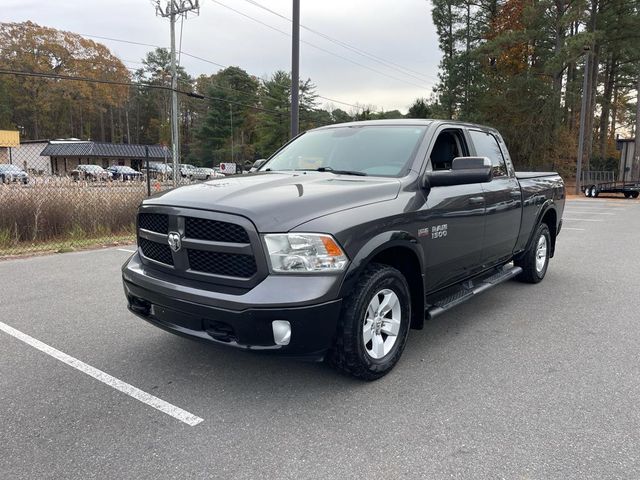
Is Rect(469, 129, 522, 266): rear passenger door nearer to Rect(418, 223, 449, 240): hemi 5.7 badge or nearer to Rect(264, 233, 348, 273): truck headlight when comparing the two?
Rect(418, 223, 449, 240): hemi 5.7 badge

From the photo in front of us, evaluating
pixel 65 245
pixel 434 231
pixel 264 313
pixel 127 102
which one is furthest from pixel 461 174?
pixel 127 102

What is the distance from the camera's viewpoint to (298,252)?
117 inches

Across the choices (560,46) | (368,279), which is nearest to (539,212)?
(368,279)

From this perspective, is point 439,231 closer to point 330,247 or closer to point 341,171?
point 341,171

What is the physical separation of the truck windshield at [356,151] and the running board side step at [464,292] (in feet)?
3.69

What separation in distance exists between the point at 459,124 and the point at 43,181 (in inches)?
347

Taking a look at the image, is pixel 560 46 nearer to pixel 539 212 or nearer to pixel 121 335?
pixel 539 212

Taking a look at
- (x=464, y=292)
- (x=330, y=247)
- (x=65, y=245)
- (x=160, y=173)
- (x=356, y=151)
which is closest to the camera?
(x=330, y=247)

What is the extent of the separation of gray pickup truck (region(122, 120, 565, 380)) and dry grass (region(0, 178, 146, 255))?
6.56 metres

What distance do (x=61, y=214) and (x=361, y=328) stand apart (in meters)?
8.98

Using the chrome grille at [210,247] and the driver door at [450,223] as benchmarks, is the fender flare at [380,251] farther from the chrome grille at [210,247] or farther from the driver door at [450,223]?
the chrome grille at [210,247]

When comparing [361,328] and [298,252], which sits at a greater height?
[298,252]

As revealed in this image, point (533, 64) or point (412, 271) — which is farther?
point (533, 64)

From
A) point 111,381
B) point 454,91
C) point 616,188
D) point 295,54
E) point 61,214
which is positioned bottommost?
point 111,381
